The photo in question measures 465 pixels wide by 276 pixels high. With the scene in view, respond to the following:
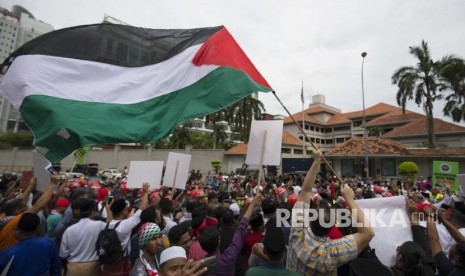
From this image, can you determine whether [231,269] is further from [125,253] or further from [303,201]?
[125,253]

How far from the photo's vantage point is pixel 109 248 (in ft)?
11.4

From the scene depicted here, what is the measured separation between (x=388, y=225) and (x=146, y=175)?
3883mm

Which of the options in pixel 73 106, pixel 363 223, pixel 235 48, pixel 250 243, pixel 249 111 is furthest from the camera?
pixel 249 111

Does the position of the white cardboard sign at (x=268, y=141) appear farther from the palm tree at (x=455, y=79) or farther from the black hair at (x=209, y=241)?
the palm tree at (x=455, y=79)

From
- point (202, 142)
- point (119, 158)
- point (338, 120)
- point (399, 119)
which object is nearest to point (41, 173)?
point (119, 158)

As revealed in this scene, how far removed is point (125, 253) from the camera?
381cm

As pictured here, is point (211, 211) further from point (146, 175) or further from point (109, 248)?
point (109, 248)

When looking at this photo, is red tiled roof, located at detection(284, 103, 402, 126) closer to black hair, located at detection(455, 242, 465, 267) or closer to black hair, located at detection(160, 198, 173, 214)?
black hair, located at detection(160, 198, 173, 214)

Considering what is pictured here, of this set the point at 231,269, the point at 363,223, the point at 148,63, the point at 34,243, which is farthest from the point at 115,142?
the point at 363,223

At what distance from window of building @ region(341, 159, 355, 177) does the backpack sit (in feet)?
98.3

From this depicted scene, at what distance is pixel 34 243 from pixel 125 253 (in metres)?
1.11

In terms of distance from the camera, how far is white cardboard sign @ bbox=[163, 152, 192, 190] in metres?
5.79

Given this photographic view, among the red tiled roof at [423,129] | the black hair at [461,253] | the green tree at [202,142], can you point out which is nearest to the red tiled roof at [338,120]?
the red tiled roof at [423,129]

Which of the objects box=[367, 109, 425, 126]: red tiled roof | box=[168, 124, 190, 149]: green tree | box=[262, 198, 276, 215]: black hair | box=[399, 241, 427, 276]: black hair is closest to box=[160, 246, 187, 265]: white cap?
box=[399, 241, 427, 276]: black hair
